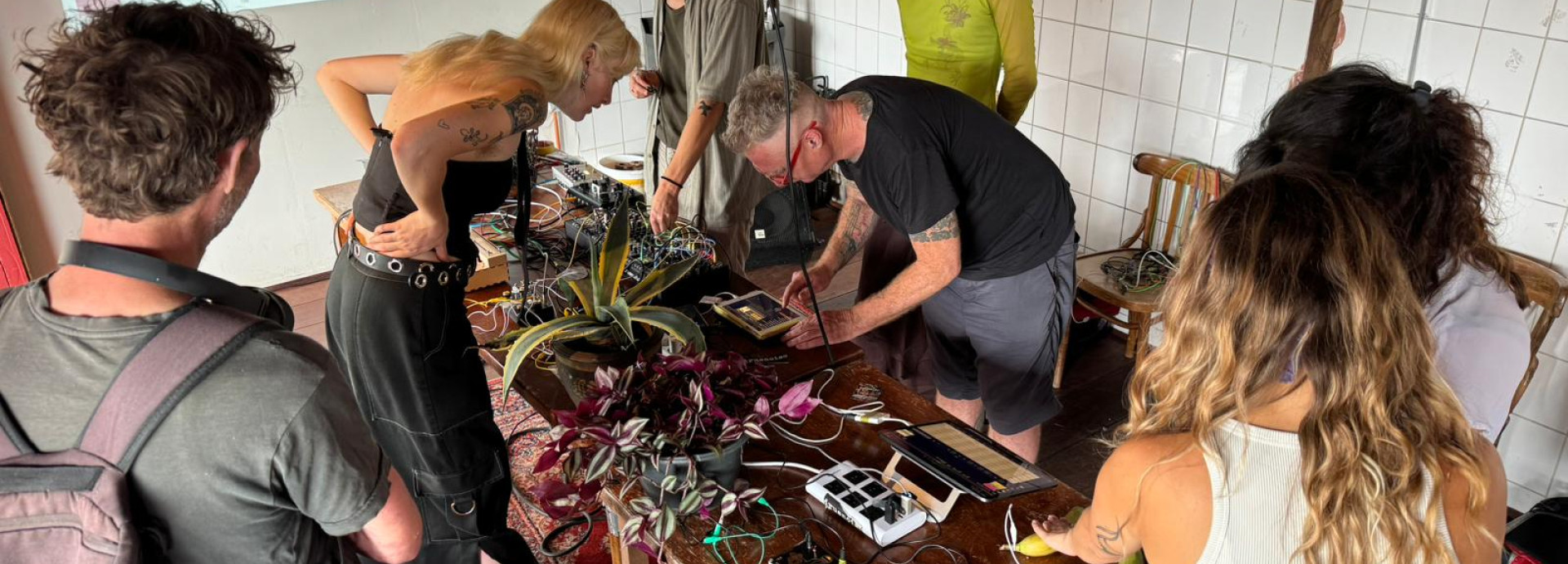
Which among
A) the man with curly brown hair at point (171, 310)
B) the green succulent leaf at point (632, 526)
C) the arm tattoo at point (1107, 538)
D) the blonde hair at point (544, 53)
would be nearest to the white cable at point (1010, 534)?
the arm tattoo at point (1107, 538)

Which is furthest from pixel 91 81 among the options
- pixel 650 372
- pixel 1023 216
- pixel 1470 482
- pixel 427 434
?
pixel 1023 216

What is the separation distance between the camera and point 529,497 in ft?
7.30

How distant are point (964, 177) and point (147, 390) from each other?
158 cm

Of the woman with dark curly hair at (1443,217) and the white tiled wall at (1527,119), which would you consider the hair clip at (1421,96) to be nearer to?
the woman with dark curly hair at (1443,217)

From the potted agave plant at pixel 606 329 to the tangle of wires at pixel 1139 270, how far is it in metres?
1.75

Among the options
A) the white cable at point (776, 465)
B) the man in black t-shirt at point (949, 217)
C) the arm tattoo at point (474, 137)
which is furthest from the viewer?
the man in black t-shirt at point (949, 217)

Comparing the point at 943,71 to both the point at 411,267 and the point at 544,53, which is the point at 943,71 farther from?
the point at 411,267

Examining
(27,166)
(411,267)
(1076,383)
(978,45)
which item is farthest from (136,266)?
(27,166)

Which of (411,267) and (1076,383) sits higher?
(411,267)

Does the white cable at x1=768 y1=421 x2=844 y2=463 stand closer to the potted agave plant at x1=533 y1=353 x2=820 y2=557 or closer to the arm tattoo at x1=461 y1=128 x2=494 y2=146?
the potted agave plant at x1=533 y1=353 x2=820 y2=557

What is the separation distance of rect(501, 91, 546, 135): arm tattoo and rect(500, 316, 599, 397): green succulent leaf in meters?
0.36

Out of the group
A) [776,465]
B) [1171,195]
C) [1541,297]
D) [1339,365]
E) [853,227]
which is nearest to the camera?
[1339,365]

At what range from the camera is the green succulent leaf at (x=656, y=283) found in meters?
2.00

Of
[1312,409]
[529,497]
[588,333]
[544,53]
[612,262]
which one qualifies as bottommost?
[529,497]
